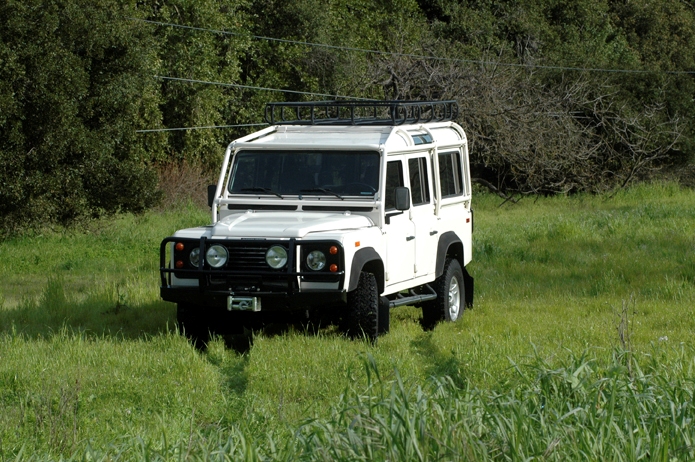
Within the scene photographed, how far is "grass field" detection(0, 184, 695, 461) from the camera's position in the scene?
5.03m

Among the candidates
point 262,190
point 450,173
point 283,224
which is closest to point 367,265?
point 283,224

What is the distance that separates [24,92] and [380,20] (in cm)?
1922

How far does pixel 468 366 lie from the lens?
818 cm

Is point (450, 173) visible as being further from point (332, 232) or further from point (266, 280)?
point (266, 280)

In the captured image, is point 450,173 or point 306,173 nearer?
point 306,173

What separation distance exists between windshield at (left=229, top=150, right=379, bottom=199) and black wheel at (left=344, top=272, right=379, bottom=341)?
3.63 ft

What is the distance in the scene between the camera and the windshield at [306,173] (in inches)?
407

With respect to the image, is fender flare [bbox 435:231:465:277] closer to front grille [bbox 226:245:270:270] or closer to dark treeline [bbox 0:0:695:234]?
front grille [bbox 226:245:270:270]

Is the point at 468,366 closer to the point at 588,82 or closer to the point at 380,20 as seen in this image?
the point at 588,82

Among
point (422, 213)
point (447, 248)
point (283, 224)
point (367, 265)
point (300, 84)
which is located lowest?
point (447, 248)

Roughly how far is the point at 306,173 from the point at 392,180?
0.85m

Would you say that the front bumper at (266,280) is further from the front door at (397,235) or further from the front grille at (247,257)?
the front door at (397,235)

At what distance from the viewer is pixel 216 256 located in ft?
30.6

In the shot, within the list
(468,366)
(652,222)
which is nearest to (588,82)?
(652,222)
